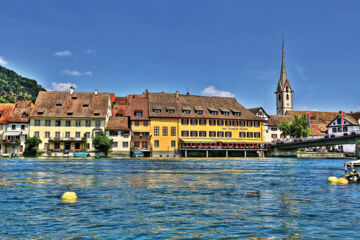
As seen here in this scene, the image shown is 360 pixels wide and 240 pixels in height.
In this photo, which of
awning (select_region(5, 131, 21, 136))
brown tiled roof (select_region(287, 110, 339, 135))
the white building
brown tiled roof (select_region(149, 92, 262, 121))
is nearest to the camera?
Answer: the white building

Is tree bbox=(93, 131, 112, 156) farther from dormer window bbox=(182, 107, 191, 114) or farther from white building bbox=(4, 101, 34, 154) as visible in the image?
dormer window bbox=(182, 107, 191, 114)

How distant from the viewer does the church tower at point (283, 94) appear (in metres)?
176

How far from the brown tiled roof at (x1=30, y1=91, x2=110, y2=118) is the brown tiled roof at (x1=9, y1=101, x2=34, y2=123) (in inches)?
100.0

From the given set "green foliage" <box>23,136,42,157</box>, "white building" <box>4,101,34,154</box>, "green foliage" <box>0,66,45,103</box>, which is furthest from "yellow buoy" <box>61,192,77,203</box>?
"green foliage" <box>0,66,45,103</box>

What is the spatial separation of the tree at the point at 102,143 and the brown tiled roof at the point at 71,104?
5755 millimetres

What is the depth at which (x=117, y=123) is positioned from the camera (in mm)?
80312

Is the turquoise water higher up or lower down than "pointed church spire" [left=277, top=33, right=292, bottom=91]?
lower down

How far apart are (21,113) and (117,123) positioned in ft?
69.8

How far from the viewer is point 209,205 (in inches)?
578

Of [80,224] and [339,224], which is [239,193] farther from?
[80,224]

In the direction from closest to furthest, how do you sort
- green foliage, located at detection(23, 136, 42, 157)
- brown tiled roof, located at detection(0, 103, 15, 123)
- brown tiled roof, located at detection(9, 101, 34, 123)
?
green foliage, located at detection(23, 136, 42, 157) → brown tiled roof, located at detection(9, 101, 34, 123) → brown tiled roof, located at detection(0, 103, 15, 123)

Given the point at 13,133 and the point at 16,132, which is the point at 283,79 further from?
the point at 13,133

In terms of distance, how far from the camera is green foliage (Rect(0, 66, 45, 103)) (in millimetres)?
154938

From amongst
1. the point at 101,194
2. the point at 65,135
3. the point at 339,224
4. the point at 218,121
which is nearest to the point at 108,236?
the point at 339,224
